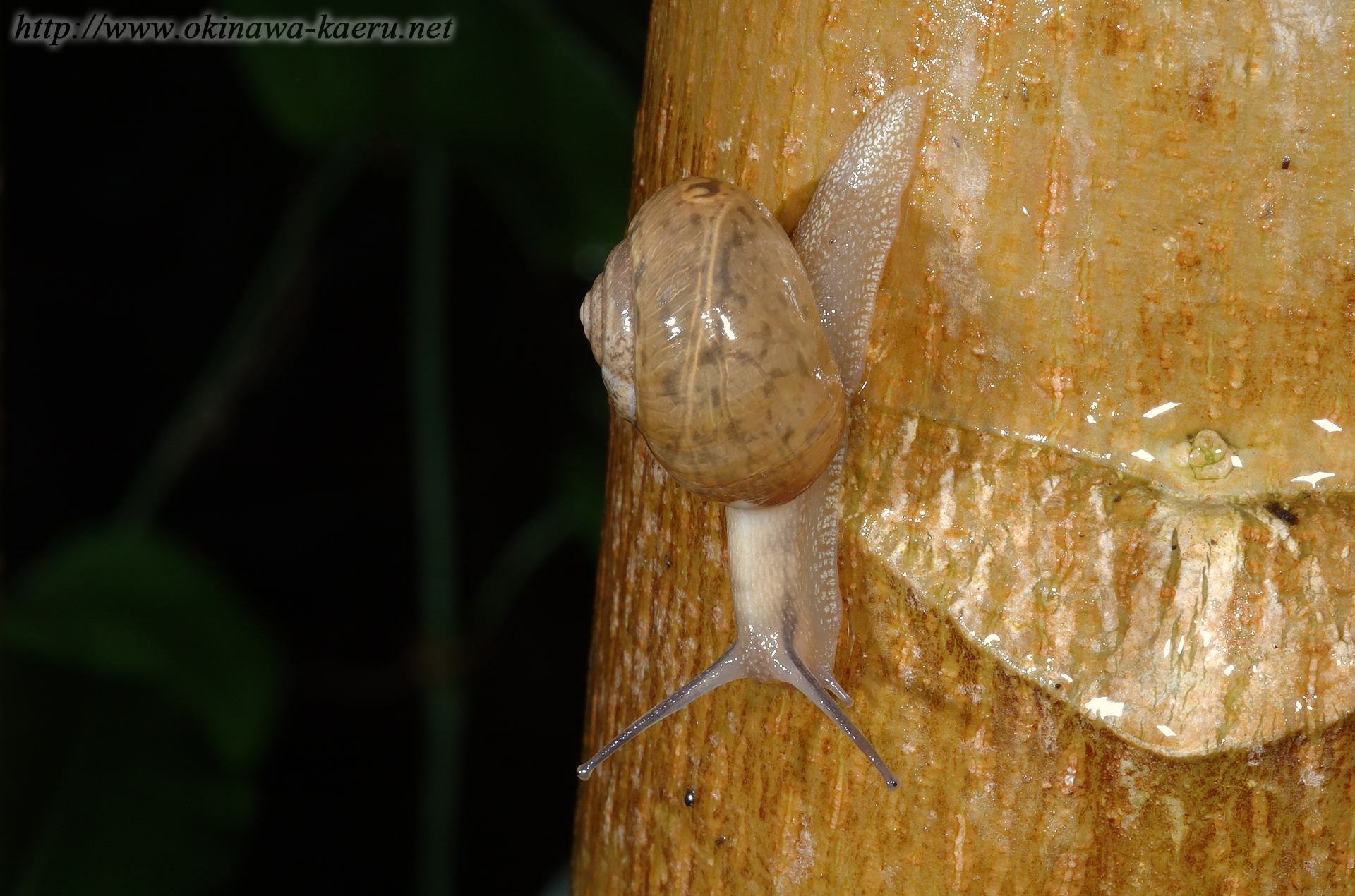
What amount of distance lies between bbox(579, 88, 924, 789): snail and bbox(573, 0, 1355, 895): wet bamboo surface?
0.02m

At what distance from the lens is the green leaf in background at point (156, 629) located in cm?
Answer: 146

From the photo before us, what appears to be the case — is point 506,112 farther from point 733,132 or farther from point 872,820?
point 872,820

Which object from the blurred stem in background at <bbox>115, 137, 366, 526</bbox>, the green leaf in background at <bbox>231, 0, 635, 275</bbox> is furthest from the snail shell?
the blurred stem in background at <bbox>115, 137, 366, 526</bbox>

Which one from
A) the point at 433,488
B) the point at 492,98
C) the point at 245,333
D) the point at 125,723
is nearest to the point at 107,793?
the point at 125,723

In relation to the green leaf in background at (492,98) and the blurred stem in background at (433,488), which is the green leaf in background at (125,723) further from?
the green leaf in background at (492,98)

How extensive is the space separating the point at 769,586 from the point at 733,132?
0.23m

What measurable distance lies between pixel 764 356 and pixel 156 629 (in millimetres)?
1235

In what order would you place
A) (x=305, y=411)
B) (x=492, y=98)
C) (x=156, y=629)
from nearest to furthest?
1. (x=156, y=629)
2. (x=492, y=98)
3. (x=305, y=411)

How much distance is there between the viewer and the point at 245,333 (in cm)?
175

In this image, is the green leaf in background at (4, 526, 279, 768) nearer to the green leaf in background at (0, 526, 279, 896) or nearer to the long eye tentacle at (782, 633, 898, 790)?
the green leaf in background at (0, 526, 279, 896)

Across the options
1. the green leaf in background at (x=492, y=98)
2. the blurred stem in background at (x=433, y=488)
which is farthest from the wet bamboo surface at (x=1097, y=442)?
the blurred stem in background at (x=433, y=488)

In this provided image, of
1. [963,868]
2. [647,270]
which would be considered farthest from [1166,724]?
[647,270]

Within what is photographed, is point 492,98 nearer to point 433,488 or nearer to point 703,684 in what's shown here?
point 433,488

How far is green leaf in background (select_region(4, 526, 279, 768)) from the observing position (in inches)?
57.4
